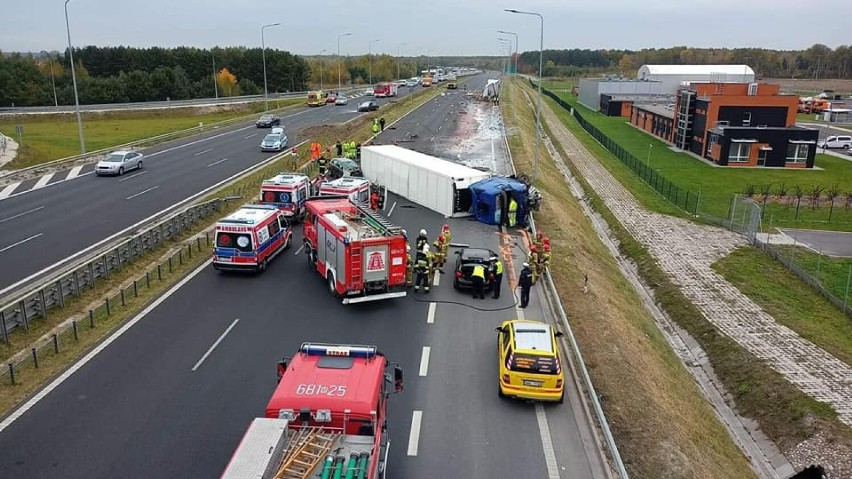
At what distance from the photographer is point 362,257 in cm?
2066

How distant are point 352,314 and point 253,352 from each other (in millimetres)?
3829

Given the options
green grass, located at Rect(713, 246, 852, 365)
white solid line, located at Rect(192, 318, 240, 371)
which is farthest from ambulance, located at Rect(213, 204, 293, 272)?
green grass, located at Rect(713, 246, 852, 365)

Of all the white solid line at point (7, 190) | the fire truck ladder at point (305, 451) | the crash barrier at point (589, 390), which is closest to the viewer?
the fire truck ladder at point (305, 451)

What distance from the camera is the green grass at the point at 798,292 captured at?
25906 millimetres

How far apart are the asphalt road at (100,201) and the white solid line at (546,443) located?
18362 mm

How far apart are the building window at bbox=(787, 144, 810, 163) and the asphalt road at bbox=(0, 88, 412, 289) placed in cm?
4665

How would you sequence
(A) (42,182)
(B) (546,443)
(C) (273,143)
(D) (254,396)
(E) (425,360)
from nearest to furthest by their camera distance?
(B) (546,443) < (D) (254,396) < (E) (425,360) < (A) (42,182) < (C) (273,143)

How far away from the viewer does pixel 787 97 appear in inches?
2621

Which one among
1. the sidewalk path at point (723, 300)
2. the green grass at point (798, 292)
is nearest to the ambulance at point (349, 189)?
the sidewalk path at point (723, 300)

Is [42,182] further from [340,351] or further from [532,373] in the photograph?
[532,373]

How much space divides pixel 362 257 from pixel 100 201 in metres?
21.2

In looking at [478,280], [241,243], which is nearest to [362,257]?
[478,280]

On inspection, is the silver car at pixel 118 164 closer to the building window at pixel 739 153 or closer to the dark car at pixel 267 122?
the dark car at pixel 267 122

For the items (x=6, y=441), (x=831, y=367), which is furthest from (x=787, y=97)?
(x=6, y=441)
